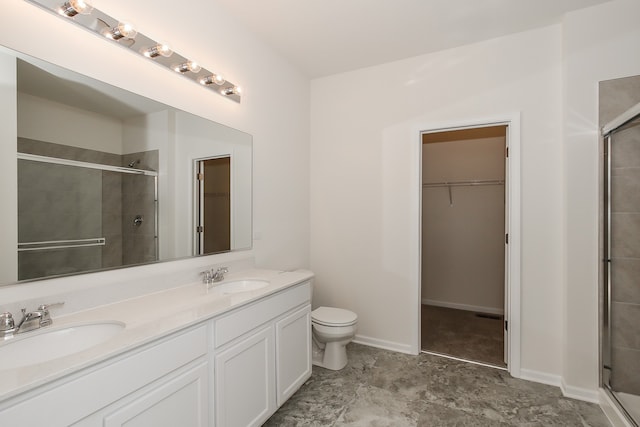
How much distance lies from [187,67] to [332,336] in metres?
2.15

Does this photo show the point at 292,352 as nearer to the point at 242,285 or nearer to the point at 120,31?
the point at 242,285

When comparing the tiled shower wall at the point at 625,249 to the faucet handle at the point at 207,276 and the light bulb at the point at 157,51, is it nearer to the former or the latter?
the faucet handle at the point at 207,276

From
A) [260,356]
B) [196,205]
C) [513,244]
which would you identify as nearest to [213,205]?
[196,205]

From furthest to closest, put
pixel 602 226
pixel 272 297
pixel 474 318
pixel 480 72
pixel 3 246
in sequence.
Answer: pixel 474 318 < pixel 480 72 < pixel 602 226 < pixel 272 297 < pixel 3 246

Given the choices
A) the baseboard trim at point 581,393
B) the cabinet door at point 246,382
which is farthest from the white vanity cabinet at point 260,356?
the baseboard trim at point 581,393

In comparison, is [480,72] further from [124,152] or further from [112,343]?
[112,343]

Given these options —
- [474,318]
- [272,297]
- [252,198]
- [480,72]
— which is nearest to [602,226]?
[480,72]

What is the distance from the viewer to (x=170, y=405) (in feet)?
3.92

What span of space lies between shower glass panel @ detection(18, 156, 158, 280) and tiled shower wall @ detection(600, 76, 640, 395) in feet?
9.55

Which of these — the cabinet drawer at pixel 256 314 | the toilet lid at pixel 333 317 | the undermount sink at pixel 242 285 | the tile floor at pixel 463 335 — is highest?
the undermount sink at pixel 242 285

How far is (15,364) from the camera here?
3.46 ft

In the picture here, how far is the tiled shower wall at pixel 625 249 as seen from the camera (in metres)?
1.94

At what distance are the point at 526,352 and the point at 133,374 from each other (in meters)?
2.67

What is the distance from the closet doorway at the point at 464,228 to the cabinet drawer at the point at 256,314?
80.8 inches
